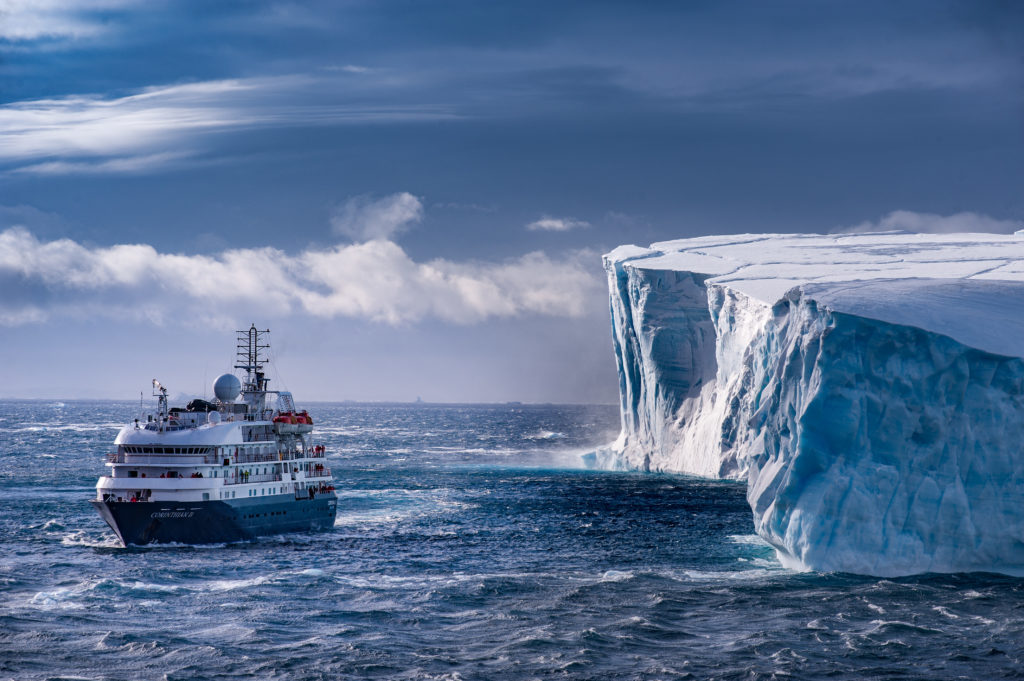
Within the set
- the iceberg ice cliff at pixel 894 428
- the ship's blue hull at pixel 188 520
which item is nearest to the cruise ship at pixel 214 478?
the ship's blue hull at pixel 188 520

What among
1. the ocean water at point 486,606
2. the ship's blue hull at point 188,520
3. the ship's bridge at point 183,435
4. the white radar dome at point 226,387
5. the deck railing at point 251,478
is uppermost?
the white radar dome at point 226,387

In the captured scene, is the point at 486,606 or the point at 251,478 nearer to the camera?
the point at 486,606

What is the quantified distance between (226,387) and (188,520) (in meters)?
8.20

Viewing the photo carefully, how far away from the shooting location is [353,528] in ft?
168

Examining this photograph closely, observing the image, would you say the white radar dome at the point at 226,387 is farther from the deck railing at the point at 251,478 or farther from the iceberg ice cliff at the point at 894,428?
the iceberg ice cliff at the point at 894,428

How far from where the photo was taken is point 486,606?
33250 millimetres

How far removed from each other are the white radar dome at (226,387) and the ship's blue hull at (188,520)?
632cm

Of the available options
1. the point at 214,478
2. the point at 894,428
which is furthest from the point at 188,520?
the point at 894,428

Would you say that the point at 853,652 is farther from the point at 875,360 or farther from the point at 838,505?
the point at 875,360

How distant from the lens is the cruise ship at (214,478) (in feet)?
146

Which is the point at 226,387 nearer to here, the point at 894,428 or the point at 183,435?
the point at 183,435

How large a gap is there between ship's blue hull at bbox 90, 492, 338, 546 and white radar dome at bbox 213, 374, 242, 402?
632 centimetres

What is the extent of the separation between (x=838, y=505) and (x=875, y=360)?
4.83 metres

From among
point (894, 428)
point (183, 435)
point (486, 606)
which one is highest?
point (894, 428)
